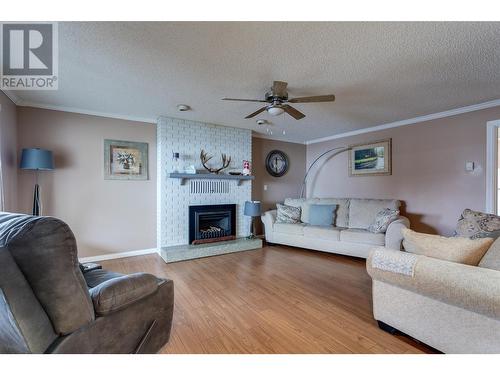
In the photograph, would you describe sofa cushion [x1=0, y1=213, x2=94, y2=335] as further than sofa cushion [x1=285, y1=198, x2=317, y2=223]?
No

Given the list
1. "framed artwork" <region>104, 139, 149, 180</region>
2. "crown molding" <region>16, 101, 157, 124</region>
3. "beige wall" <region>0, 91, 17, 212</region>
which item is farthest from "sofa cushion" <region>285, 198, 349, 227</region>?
"beige wall" <region>0, 91, 17, 212</region>

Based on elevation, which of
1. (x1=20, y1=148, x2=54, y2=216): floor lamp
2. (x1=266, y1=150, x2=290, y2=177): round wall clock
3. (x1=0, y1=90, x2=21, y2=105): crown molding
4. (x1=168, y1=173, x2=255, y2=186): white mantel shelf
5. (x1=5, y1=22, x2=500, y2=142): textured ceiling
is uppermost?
(x1=5, y1=22, x2=500, y2=142): textured ceiling

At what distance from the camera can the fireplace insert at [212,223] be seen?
4145 mm

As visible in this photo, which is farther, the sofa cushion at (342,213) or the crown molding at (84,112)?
the sofa cushion at (342,213)

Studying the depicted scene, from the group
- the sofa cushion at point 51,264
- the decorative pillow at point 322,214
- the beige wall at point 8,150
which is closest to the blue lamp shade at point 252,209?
the decorative pillow at point 322,214

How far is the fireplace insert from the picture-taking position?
4145 millimetres

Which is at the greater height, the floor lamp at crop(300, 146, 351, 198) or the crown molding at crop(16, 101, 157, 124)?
the crown molding at crop(16, 101, 157, 124)

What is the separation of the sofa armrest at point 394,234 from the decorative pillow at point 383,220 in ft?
0.26

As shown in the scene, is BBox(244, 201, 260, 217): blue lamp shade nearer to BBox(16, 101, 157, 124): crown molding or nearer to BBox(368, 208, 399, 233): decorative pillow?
BBox(368, 208, 399, 233): decorative pillow

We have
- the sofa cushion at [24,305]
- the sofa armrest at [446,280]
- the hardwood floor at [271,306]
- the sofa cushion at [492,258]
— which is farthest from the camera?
the hardwood floor at [271,306]

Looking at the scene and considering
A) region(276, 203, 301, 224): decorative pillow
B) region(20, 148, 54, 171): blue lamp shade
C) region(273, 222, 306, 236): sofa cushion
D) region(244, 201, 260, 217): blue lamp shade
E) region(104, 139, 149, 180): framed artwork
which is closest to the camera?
region(20, 148, 54, 171): blue lamp shade

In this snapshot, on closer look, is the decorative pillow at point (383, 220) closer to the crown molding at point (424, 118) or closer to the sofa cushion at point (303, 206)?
the sofa cushion at point (303, 206)

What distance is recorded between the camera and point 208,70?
2324mm

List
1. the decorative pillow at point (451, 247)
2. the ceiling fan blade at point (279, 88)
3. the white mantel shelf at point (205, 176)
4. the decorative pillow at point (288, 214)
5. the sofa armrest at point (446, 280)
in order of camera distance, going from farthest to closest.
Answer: the decorative pillow at point (288, 214), the white mantel shelf at point (205, 176), the ceiling fan blade at point (279, 88), the decorative pillow at point (451, 247), the sofa armrest at point (446, 280)
